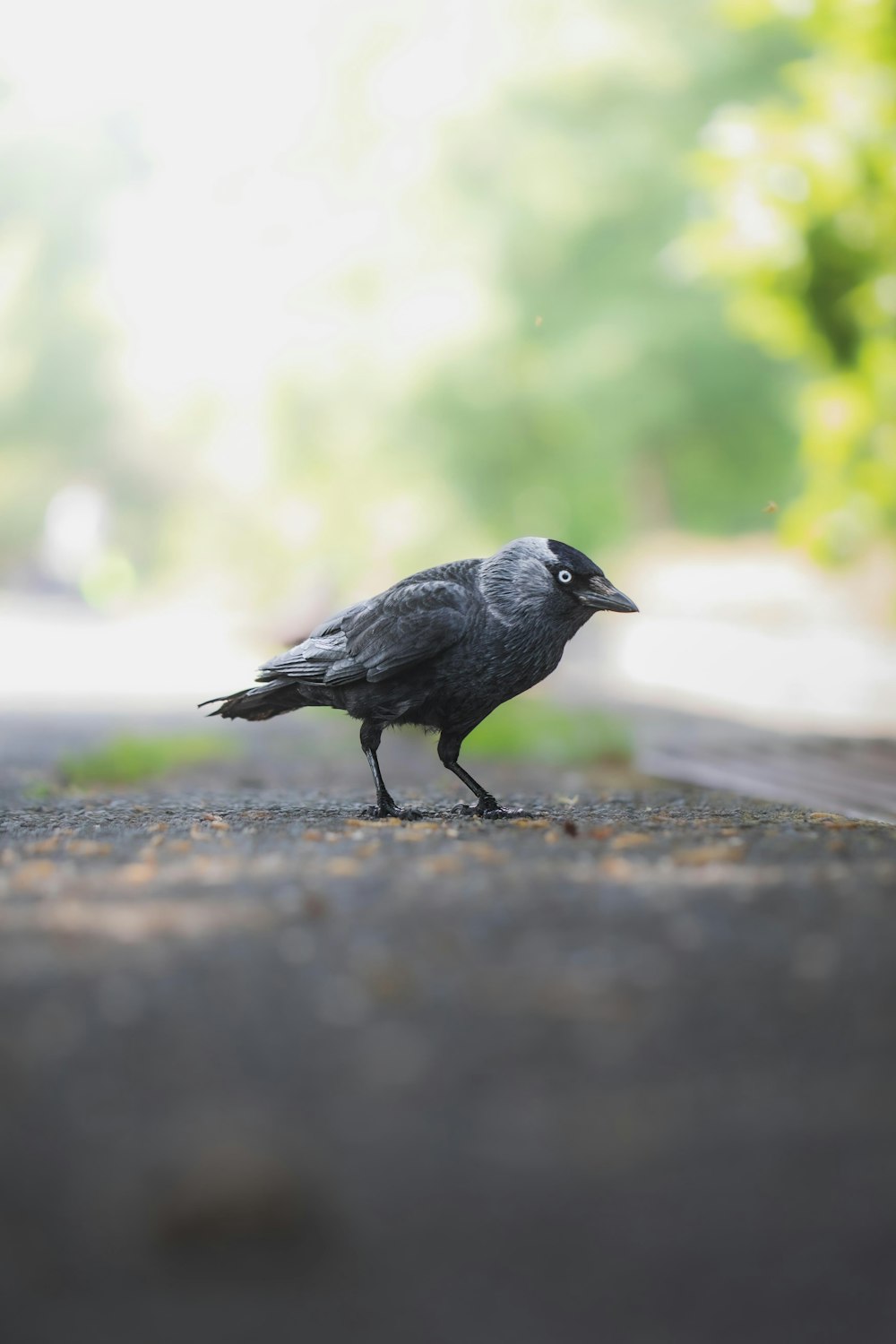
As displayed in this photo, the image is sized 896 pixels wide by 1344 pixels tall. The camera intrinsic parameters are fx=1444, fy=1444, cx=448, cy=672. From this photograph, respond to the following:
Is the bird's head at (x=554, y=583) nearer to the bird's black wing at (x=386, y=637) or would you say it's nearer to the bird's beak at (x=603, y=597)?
the bird's beak at (x=603, y=597)

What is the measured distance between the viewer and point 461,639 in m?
4.01

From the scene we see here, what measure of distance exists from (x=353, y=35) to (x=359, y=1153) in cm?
2130

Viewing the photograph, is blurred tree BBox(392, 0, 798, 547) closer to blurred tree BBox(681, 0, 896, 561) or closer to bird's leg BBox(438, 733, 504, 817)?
blurred tree BBox(681, 0, 896, 561)

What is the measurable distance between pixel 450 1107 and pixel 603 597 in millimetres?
2382

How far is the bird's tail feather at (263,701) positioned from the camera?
4336mm

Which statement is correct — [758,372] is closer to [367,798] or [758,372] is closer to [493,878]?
[367,798]

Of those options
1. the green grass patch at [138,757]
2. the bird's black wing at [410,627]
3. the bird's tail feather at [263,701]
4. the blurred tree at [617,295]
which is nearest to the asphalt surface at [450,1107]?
the bird's black wing at [410,627]

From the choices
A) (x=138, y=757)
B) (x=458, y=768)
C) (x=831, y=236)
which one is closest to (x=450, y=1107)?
(x=458, y=768)

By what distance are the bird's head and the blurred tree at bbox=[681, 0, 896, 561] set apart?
5.66 meters

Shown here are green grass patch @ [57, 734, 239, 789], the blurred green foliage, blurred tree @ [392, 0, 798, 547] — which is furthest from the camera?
blurred tree @ [392, 0, 798, 547]

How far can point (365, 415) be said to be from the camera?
19.9 m

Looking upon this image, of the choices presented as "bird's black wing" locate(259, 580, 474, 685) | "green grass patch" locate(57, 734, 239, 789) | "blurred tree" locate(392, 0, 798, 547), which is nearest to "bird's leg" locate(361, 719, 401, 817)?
"bird's black wing" locate(259, 580, 474, 685)

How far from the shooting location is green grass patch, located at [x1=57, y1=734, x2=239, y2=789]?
6484 millimetres

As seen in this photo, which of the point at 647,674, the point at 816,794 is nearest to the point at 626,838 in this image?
the point at 816,794
